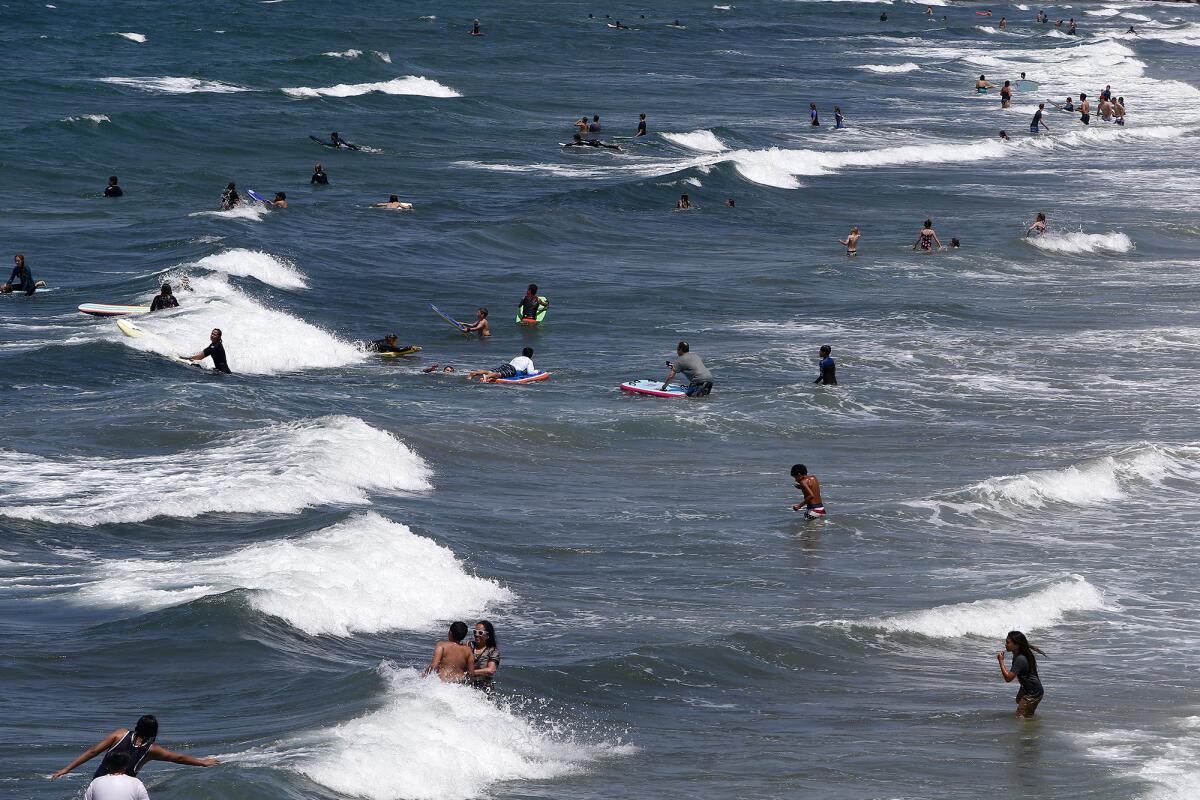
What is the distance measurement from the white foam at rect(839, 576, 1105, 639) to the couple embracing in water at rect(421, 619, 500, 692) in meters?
Answer: 4.22

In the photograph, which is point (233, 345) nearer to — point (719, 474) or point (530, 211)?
point (719, 474)

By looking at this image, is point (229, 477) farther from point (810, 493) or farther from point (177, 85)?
point (177, 85)

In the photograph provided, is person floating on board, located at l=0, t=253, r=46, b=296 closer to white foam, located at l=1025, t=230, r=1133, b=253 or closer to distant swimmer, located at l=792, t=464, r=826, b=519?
distant swimmer, located at l=792, t=464, r=826, b=519

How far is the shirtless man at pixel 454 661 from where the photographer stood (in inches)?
526

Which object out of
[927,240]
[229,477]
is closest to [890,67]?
[927,240]

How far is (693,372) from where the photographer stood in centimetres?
2602

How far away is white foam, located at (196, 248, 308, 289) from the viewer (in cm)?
3531

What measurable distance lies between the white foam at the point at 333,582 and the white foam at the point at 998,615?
403 cm

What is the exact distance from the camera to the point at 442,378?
27828mm

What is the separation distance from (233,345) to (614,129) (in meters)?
35.0

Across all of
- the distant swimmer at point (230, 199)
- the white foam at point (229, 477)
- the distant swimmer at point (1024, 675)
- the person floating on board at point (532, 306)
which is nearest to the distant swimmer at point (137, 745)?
the distant swimmer at point (1024, 675)

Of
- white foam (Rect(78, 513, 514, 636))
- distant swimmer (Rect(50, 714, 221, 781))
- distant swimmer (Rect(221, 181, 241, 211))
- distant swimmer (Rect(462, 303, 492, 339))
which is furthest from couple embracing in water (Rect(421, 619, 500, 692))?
distant swimmer (Rect(221, 181, 241, 211))

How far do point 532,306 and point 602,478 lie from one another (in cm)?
1073

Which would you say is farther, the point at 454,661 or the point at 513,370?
the point at 513,370
